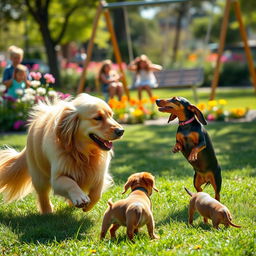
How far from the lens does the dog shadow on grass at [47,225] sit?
16.0 ft

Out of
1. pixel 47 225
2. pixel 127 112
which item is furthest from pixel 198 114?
pixel 127 112

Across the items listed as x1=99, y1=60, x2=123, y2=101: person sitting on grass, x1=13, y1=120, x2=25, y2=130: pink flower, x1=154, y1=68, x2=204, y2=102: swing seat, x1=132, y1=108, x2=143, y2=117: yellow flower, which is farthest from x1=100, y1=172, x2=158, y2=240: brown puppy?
x1=154, y1=68, x2=204, y2=102: swing seat

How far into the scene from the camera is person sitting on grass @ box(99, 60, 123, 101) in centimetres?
1507

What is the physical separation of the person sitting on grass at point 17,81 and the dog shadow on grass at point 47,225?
568cm

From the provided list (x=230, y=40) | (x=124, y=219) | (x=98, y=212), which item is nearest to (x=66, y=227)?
(x=98, y=212)

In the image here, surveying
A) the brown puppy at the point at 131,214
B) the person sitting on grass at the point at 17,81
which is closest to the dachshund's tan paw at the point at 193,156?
the brown puppy at the point at 131,214

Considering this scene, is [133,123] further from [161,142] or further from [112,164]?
[112,164]

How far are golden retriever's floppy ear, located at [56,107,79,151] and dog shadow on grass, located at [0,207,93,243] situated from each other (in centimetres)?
75

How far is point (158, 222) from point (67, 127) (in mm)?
1279

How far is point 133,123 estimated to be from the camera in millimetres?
13781

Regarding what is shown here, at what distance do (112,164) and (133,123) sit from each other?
5.12 metres

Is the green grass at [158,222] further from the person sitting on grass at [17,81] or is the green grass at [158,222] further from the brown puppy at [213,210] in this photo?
the person sitting on grass at [17,81]

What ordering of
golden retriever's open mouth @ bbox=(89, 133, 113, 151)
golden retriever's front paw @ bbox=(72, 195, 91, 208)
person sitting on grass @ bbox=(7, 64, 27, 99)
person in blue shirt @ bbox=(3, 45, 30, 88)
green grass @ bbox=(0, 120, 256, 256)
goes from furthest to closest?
person sitting on grass @ bbox=(7, 64, 27, 99), person in blue shirt @ bbox=(3, 45, 30, 88), golden retriever's open mouth @ bbox=(89, 133, 113, 151), golden retriever's front paw @ bbox=(72, 195, 91, 208), green grass @ bbox=(0, 120, 256, 256)

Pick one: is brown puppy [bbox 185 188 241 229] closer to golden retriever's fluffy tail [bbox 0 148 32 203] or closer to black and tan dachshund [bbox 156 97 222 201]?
black and tan dachshund [bbox 156 97 222 201]
